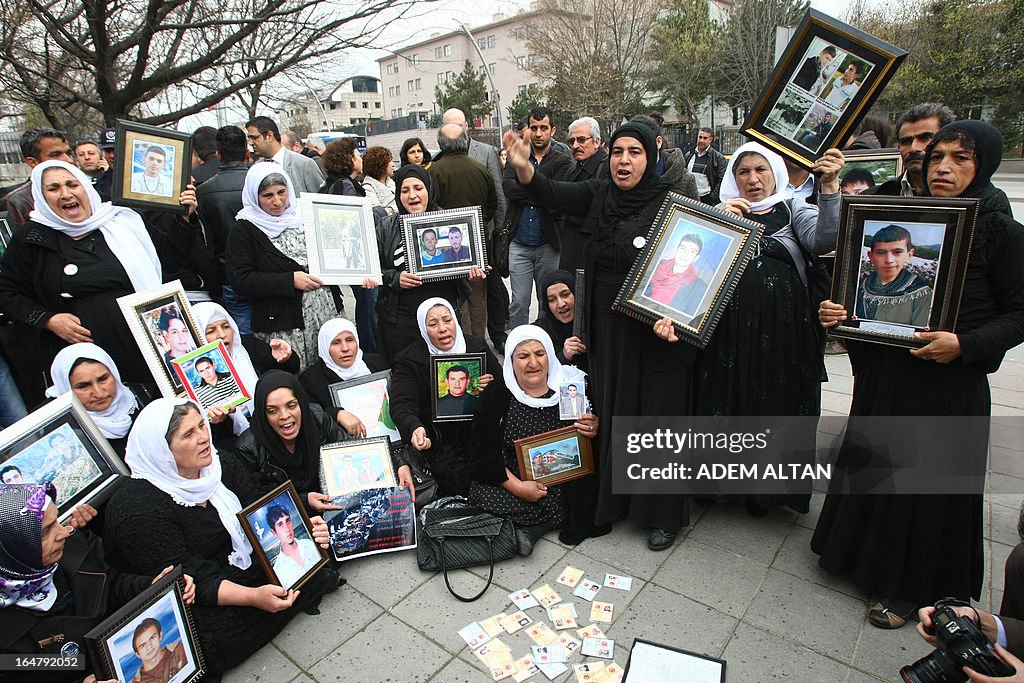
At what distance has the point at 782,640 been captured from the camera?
2.76m

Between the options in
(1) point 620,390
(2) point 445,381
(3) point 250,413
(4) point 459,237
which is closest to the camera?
(1) point 620,390

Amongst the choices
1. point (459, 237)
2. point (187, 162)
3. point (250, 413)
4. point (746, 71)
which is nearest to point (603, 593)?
point (250, 413)

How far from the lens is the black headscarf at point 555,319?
4.07 m

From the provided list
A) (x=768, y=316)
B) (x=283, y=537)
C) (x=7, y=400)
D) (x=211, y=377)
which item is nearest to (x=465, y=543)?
(x=283, y=537)

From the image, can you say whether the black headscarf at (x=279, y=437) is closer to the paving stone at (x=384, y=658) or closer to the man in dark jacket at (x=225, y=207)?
the paving stone at (x=384, y=658)

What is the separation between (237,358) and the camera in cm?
393

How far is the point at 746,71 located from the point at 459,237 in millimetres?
27422

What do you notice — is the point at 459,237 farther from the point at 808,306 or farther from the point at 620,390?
the point at 808,306

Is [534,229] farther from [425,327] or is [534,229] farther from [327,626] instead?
[327,626]

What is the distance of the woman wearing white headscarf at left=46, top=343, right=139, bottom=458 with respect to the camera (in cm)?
334

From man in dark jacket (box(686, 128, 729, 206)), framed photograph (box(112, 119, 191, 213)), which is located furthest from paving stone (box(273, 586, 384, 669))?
man in dark jacket (box(686, 128, 729, 206))

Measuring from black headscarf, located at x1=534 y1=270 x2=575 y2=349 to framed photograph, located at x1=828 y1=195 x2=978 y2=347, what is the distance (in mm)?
1752

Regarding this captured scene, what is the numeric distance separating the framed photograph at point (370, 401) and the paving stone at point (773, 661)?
2.42 m

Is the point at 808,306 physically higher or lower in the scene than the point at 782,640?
higher
